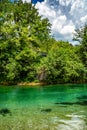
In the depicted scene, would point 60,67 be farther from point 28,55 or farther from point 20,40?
point 20,40

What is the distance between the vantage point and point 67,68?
34875mm

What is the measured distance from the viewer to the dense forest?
114 feet

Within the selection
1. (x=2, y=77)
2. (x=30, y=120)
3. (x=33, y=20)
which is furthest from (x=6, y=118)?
(x=33, y=20)

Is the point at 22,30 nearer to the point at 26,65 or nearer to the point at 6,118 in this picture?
the point at 26,65

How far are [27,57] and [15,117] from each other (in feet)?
76.0

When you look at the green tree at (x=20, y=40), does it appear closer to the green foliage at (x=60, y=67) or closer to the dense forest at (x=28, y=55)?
the dense forest at (x=28, y=55)

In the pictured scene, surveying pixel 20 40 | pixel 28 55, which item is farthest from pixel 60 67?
pixel 20 40

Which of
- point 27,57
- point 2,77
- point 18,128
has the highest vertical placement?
point 27,57

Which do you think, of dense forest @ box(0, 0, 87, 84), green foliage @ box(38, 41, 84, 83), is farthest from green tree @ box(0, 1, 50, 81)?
green foliage @ box(38, 41, 84, 83)

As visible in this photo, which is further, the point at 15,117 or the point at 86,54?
the point at 86,54

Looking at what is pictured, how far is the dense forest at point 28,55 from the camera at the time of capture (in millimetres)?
34719

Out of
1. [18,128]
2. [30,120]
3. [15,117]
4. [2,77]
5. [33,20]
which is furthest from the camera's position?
[33,20]

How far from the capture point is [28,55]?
3491 cm

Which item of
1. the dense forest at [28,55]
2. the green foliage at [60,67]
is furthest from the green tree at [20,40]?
the green foliage at [60,67]
